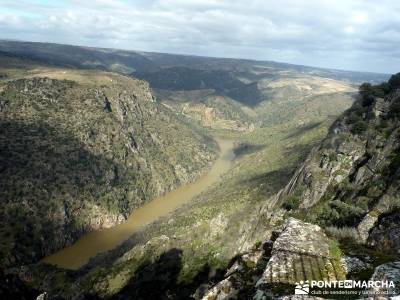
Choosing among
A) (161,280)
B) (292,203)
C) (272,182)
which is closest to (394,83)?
(292,203)

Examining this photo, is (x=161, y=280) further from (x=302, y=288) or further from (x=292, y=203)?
(x=302, y=288)

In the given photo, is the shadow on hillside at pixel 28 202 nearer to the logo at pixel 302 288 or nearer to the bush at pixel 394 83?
the bush at pixel 394 83

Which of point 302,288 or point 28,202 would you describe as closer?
point 302,288

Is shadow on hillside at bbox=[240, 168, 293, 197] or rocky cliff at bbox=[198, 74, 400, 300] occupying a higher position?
rocky cliff at bbox=[198, 74, 400, 300]

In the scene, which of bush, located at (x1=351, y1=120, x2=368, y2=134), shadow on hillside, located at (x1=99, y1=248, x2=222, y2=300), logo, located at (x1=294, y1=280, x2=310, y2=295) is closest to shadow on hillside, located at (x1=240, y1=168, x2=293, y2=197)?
shadow on hillside, located at (x1=99, y1=248, x2=222, y2=300)

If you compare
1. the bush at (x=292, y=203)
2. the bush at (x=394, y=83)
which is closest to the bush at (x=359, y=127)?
the bush at (x=394, y=83)

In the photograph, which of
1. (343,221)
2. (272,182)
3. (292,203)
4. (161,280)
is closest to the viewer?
(343,221)

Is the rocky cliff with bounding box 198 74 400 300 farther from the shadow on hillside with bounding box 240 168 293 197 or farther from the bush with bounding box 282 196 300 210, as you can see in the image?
the shadow on hillside with bounding box 240 168 293 197

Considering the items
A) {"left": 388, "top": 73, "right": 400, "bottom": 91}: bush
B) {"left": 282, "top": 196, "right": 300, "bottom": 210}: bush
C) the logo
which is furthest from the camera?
{"left": 388, "top": 73, "right": 400, "bottom": 91}: bush
